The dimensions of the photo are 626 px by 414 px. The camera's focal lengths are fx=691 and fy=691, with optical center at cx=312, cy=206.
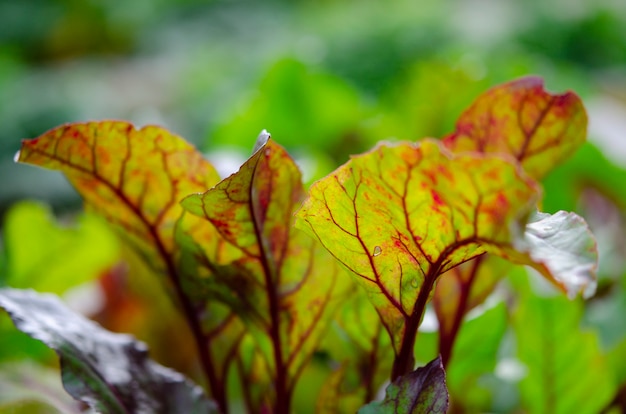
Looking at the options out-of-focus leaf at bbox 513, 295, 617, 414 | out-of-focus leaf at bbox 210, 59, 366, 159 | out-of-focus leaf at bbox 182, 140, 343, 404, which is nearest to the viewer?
out-of-focus leaf at bbox 182, 140, 343, 404

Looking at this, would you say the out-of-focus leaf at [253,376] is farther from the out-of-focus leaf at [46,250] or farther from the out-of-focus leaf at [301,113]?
the out-of-focus leaf at [301,113]

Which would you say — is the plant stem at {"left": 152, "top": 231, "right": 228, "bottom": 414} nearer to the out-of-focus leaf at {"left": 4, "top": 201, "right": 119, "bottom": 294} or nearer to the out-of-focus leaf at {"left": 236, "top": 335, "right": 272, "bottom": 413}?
the out-of-focus leaf at {"left": 236, "top": 335, "right": 272, "bottom": 413}

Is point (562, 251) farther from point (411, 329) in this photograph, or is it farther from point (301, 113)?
point (301, 113)

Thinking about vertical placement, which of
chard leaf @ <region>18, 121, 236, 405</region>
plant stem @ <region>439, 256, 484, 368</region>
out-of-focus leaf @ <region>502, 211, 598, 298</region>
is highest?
chard leaf @ <region>18, 121, 236, 405</region>

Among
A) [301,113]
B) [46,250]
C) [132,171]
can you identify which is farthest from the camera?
[301,113]

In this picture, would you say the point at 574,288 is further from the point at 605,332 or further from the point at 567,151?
the point at 605,332

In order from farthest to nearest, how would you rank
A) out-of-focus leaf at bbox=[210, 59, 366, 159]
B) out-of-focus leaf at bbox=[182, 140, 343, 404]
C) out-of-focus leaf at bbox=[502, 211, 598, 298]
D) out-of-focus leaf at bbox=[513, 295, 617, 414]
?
1. out-of-focus leaf at bbox=[210, 59, 366, 159]
2. out-of-focus leaf at bbox=[513, 295, 617, 414]
3. out-of-focus leaf at bbox=[182, 140, 343, 404]
4. out-of-focus leaf at bbox=[502, 211, 598, 298]

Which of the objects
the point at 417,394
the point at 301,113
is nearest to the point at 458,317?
the point at 417,394

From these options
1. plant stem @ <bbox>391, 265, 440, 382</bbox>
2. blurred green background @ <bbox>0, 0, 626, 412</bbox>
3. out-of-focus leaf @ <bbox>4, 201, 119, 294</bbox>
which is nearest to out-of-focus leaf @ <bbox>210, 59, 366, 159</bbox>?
blurred green background @ <bbox>0, 0, 626, 412</bbox>

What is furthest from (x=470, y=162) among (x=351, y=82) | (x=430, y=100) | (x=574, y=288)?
(x=351, y=82)
